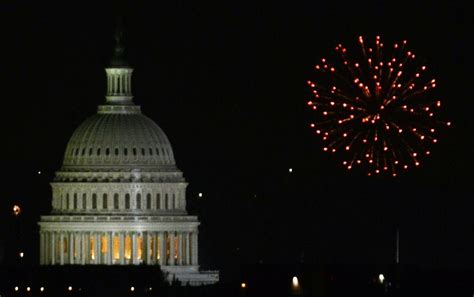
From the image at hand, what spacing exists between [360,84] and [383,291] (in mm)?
19932

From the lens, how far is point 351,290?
19350cm

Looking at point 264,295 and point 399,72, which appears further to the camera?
point 264,295

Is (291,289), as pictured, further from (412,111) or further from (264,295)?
(412,111)

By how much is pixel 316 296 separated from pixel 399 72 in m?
7.91

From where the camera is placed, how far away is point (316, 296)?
172875 mm

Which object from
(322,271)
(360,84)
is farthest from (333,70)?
(322,271)

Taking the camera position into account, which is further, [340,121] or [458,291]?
[458,291]

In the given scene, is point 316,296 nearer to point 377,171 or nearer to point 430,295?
point 377,171

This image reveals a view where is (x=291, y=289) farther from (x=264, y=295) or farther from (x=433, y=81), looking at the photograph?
(x=433, y=81)

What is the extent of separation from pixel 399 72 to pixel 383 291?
63.1ft

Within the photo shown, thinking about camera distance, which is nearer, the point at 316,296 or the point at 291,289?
the point at 316,296

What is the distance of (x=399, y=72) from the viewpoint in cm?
17538

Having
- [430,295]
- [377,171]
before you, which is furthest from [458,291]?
[377,171]

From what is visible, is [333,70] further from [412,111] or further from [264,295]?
[264,295]
